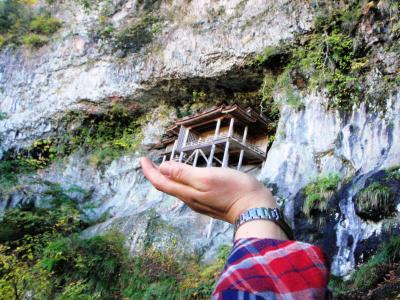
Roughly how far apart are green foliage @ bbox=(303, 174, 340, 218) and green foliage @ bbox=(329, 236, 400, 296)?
7.11 feet

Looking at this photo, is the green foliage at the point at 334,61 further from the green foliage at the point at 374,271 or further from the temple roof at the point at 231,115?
the green foliage at the point at 374,271

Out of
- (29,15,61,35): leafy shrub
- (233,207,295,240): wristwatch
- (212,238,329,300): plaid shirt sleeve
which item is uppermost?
(29,15,61,35): leafy shrub

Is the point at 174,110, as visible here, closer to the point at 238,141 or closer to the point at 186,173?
the point at 238,141

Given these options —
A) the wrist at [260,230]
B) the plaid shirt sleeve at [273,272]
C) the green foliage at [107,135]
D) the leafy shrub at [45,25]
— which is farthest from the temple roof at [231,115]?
the plaid shirt sleeve at [273,272]

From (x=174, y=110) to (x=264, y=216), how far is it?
63.1 feet

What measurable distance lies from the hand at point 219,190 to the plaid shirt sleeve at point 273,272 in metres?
0.17

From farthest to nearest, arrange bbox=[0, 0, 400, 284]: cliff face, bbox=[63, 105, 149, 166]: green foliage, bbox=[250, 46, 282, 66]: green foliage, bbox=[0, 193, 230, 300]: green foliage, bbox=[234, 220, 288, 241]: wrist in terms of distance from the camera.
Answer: bbox=[63, 105, 149, 166]: green foliage, bbox=[250, 46, 282, 66]: green foliage, bbox=[0, 0, 400, 284]: cliff face, bbox=[0, 193, 230, 300]: green foliage, bbox=[234, 220, 288, 241]: wrist

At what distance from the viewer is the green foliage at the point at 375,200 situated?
309 inches

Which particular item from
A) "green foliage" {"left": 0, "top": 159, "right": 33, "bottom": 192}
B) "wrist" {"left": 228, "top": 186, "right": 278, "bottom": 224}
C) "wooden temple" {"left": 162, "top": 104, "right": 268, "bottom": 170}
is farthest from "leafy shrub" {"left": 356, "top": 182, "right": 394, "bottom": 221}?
"green foliage" {"left": 0, "top": 159, "right": 33, "bottom": 192}

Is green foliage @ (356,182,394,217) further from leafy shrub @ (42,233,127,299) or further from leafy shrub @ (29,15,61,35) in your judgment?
leafy shrub @ (29,15,61,35)

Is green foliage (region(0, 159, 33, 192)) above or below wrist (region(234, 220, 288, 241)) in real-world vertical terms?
above

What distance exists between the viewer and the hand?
1.02 metres

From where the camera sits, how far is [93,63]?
21.2 meters

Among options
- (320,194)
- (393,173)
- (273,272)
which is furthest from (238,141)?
(273,272)
